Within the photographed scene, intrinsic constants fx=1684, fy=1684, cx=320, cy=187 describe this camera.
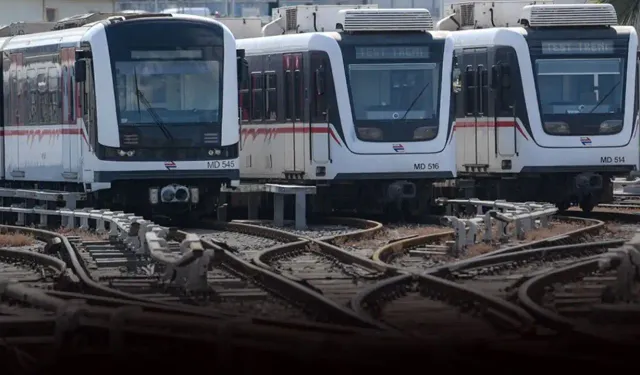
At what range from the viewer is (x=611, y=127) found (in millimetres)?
25547

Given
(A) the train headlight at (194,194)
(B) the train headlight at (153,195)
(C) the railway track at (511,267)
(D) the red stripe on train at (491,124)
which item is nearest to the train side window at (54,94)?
(B) the train headlight at (153,195)

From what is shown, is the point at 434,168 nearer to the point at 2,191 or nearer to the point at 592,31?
the point at 592,31

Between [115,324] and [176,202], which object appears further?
[176,202]

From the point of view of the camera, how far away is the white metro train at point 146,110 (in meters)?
23.2

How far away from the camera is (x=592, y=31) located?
25375mm

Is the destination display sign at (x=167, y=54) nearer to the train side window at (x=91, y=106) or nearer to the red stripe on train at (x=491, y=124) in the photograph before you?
the train side window at (x=91, y=106)

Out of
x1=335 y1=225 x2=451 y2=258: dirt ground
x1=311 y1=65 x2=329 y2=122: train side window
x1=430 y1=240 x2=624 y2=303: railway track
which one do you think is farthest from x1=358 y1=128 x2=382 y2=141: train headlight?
x1=430 y1=240 x2=624 y2=303: railway track

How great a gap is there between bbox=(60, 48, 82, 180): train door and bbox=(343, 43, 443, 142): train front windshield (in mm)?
3988

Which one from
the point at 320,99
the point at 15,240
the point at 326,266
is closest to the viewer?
the point at 326,266

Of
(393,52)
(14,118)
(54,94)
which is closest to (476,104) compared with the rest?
(393,52)

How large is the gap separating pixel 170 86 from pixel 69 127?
1.78m

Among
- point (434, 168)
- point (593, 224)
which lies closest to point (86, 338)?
point (593, 224)

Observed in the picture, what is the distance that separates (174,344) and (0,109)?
18391mm

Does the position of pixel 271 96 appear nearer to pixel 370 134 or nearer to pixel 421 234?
pixel 370 134
